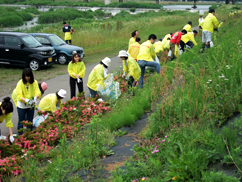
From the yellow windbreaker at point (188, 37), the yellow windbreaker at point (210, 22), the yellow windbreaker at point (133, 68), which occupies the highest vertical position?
the yellow windbreaker at point (210, 22)

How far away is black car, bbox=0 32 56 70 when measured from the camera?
47.3 feet

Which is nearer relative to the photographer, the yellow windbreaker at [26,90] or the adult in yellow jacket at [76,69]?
the yellow windbreaker at [26,90]

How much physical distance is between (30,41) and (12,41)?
0.89m

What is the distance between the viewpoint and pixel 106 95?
29.5ft

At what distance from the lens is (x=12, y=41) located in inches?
577

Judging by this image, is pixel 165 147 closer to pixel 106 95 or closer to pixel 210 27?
pixel 106 95

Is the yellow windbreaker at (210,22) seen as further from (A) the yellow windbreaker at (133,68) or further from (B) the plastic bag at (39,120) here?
(B) the plastic bag at (39,120)

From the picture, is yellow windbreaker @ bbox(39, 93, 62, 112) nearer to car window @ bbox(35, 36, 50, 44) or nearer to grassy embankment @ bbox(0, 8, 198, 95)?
grassy embankment @ bbox(0, 8, 198, 95)

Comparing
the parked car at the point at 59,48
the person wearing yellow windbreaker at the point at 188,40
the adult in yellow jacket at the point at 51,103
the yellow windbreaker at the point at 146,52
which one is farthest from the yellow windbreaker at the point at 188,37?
the adult in yellow jacket at the point at 51,103

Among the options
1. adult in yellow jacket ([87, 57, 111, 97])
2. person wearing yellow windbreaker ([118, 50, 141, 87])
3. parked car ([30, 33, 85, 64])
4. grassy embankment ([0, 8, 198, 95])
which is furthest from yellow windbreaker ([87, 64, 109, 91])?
parked car ([30, 33, 85, 64])

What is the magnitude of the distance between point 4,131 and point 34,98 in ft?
4.98

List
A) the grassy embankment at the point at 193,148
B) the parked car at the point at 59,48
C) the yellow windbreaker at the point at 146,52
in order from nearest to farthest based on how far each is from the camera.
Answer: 1. the grassy embankment at the point at 193,148
2. the yellow windbreaker at the point at 146,52
3. the parked car at the point at 59,48

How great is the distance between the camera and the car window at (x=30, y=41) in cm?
1477

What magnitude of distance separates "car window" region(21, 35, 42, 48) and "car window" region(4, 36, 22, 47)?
31 centimetres
